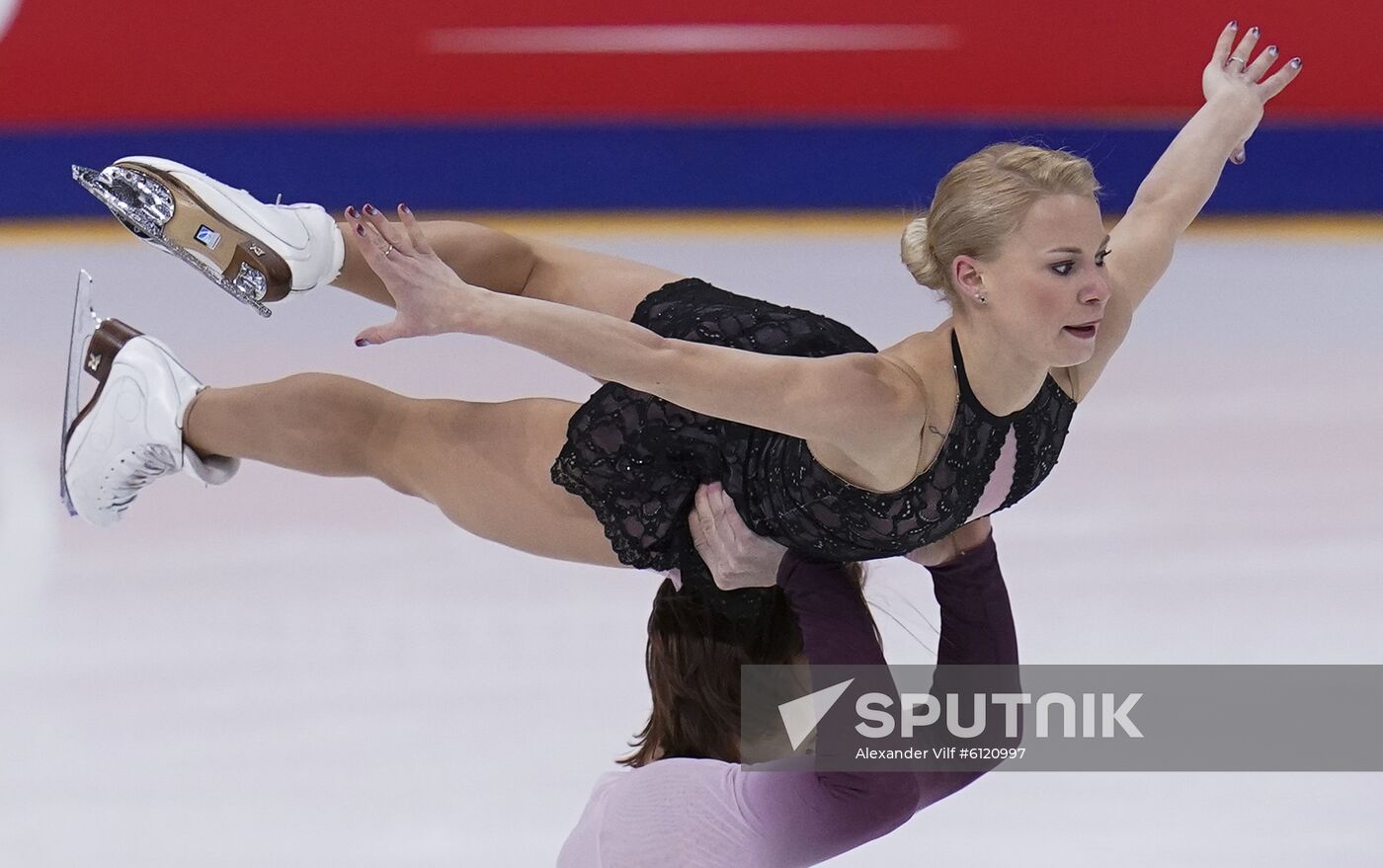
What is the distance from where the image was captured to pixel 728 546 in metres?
2.31

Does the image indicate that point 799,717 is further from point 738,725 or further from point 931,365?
point 931,365

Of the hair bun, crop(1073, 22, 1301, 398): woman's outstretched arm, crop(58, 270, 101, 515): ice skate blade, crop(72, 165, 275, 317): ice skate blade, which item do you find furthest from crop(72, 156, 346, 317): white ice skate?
crop(1073, 22, 1301, 398): woman's outstretched arm

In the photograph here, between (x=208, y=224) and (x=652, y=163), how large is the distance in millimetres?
3035

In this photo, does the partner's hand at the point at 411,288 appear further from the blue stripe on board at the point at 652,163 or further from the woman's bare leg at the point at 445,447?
the blue stripe on board at the point at 652,163

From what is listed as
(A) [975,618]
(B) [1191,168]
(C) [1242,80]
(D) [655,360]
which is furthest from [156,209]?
(C) [1242,80]

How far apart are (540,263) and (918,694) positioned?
2.88 feet

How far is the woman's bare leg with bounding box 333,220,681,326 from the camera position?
2.49 metres

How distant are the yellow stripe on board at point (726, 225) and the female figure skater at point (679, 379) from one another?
7.78 feet

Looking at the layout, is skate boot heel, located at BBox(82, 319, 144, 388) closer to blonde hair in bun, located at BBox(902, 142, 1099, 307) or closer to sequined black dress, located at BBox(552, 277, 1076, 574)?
sequined black dress, located at BBox(552, 277, 1076, 574)

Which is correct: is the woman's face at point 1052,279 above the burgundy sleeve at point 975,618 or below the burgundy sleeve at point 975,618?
above

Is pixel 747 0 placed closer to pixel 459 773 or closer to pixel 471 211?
pixel 471 211

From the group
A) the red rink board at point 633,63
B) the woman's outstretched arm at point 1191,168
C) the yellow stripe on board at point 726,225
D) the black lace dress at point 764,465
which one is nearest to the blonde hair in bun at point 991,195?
the black lace dress at point 764,465

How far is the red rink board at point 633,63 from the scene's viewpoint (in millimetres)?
4996

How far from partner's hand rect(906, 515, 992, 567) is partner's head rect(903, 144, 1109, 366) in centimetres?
42
